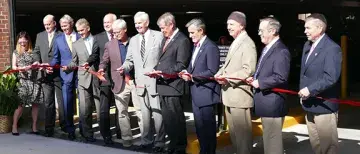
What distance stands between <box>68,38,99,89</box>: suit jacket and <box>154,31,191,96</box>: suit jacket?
4.40 ft

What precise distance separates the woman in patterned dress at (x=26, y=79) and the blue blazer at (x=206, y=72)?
10.9 ft

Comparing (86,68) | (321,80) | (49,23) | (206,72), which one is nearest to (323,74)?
(321,80)

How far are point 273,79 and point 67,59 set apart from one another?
386cm

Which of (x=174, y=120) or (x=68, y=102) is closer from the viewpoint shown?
(x=174, y=120)

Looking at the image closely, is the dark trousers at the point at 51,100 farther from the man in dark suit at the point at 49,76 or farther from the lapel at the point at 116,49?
the lapel at the point at 116,49

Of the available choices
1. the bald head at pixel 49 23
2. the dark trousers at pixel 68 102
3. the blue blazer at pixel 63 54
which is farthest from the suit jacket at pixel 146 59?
the bald head at pixel 49 23

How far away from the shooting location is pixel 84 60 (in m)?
8.12

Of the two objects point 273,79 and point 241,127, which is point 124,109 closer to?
point 241,127

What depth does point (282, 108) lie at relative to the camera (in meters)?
5.98

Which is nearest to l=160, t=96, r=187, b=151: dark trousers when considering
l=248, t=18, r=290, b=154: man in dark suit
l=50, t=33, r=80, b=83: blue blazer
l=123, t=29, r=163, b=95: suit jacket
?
l=123, t=29, r=163, b=95: suit jacket

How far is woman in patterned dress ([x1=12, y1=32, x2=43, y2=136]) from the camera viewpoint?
887 centimetres

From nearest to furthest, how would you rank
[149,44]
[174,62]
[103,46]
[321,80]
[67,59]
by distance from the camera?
[321,80]
[174,62]
[149,44]
[103,46]
[67,59]

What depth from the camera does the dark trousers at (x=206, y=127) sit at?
22.1 feet

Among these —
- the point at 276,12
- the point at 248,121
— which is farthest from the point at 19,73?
the point at 276,12
